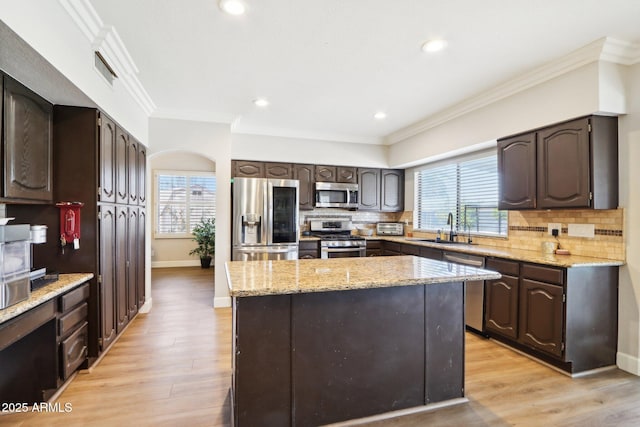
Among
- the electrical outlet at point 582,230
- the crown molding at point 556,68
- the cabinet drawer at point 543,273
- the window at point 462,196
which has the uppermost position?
the crown molding at point 556,68

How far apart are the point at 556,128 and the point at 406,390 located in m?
2.59

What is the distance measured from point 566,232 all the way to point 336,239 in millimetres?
2836

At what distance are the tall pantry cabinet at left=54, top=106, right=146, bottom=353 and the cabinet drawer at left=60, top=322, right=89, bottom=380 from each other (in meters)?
0.11

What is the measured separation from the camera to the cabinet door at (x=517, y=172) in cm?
307

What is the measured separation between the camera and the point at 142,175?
3922mm

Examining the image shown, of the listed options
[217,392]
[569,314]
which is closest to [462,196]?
[569,314]

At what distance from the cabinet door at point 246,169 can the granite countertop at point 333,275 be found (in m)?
2.68

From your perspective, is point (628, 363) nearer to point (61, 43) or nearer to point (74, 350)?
point (74, 350)

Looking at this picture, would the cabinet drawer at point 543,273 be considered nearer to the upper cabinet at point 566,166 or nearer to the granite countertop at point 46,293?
the upper cabinet at point 566,166

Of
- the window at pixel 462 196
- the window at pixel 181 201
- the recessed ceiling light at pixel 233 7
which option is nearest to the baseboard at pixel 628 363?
the window at pixel 462 196

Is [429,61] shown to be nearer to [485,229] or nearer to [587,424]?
[485,229]

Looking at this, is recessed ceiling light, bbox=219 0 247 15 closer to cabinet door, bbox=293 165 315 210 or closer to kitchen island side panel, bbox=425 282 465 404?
kitchen island side panel, bbox=425 282 465 404

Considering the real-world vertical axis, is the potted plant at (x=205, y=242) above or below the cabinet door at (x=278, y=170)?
below

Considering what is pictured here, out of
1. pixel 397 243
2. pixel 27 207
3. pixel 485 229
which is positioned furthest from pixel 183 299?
pixel 485 229
